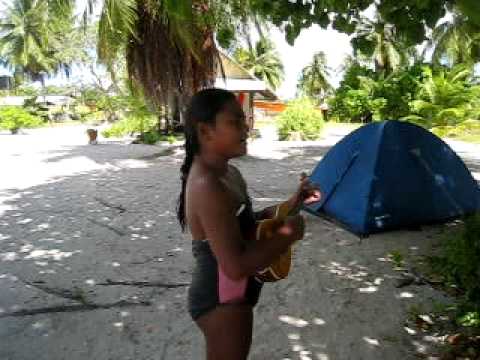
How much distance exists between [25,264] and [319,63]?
52.2 meters

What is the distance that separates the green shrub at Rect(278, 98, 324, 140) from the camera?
21781 mm

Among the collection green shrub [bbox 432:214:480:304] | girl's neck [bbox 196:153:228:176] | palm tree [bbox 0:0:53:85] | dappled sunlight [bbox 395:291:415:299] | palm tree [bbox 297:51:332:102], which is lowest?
dappled sunlight [bbox 395:291:415:299]

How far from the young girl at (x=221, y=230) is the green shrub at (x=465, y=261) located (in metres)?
3.04

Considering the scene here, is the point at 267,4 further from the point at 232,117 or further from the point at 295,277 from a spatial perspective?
the point at 295,277

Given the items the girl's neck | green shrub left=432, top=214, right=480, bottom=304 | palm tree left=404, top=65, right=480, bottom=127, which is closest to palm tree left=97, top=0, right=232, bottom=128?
green shrub left=432, top=214, right=480, bottom=304

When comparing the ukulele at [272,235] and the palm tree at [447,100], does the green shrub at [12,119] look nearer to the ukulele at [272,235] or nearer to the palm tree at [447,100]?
the palm tree at [447,100]

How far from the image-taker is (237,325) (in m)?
1.71

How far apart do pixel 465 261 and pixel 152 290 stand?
10.2 feet

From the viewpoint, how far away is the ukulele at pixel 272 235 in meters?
1.64

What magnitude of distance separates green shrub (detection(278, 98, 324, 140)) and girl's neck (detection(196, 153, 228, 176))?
20100 mm

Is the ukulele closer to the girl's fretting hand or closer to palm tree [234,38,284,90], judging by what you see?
the girl's fretting hand

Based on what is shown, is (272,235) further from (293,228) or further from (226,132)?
(226,132)

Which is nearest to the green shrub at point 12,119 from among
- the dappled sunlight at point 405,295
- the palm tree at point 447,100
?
the palm tree at point 447,100

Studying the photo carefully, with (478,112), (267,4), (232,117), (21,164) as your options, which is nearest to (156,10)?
(21,164)
